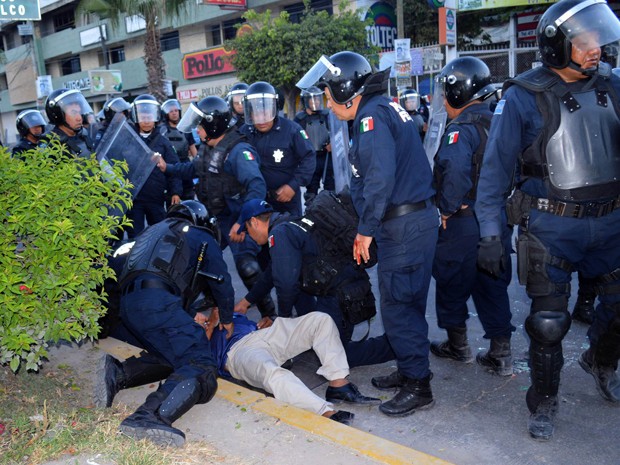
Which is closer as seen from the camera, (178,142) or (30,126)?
(30,126)

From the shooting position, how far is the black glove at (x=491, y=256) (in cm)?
308

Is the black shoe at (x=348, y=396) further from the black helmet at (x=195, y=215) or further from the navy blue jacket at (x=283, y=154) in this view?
the navy blue jacket at (x=283, y=154)

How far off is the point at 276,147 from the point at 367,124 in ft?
9.39

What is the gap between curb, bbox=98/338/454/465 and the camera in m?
2.57

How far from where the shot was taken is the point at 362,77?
11.7 feet

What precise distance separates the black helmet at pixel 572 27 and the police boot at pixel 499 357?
5.67ft

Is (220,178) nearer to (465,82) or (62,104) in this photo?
(62,104)

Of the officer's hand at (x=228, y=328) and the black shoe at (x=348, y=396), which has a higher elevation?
the officer's hand at (x=228, y=328)

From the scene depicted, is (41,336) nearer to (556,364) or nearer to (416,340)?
(416,340)

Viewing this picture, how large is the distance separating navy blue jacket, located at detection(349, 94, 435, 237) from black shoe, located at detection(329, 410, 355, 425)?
92 cm

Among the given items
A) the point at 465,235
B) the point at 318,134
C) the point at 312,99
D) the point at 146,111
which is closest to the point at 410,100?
the point at 312,99

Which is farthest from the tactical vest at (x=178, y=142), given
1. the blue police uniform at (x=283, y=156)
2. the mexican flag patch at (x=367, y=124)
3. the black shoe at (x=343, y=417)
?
the black shoe at (x=343, y=417)

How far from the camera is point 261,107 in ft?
19.9

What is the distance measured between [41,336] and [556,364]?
7.84 feet
